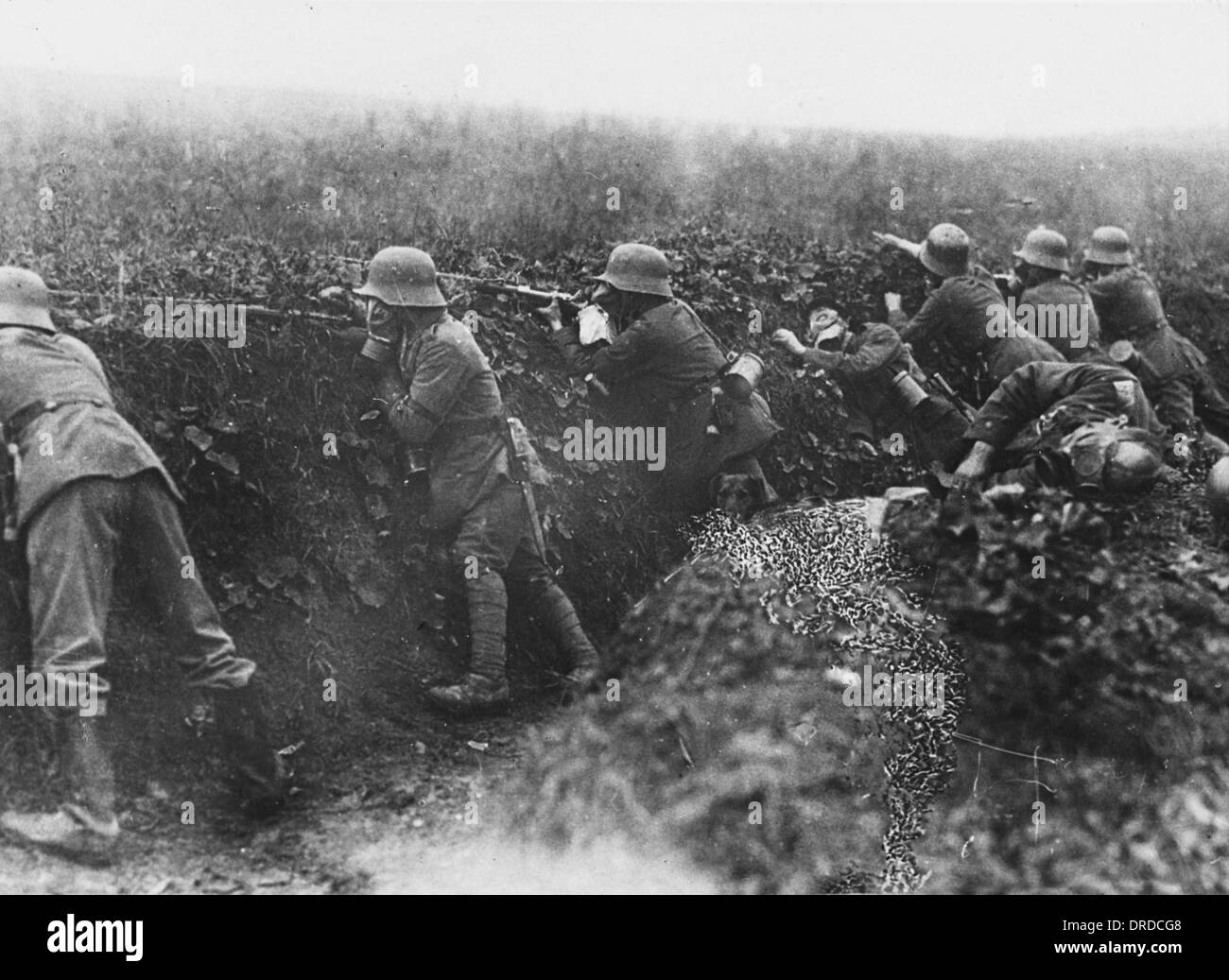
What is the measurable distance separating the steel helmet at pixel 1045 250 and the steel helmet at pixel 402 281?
336 centimetres

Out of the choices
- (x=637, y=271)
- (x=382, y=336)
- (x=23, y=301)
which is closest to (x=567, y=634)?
(x=382, y=336)

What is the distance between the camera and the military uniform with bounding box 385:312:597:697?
6949mm

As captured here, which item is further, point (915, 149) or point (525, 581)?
point (915, 149)

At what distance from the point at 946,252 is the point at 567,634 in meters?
3.03

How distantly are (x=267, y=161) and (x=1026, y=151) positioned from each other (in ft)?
14.2

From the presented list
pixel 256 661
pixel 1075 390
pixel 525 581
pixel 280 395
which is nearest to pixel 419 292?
pixel 280 395

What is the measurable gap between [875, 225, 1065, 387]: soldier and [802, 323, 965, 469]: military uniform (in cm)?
17

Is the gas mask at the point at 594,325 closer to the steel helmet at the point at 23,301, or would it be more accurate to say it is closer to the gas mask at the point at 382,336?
the gas mask at the point at 382,336

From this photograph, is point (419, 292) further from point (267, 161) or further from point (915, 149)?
point (915, 149)

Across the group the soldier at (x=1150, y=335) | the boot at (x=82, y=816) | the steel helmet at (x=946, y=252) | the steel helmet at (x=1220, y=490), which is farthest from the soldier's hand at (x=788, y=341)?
the boot at (x=82, y=816)

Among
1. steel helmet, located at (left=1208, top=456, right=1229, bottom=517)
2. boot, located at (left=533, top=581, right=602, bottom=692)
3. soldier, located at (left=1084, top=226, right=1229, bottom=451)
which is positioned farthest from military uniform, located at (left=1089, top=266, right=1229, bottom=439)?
boot, located at (left=533, top=581, right=602, bottom=692)

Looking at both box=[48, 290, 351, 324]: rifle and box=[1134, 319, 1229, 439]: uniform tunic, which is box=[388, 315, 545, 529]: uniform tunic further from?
box=[1134, 319, 1229, 439]: uniform tunic

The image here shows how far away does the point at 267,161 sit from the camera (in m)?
7.33

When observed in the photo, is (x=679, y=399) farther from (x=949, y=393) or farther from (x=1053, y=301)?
(x=1053, y=301)
